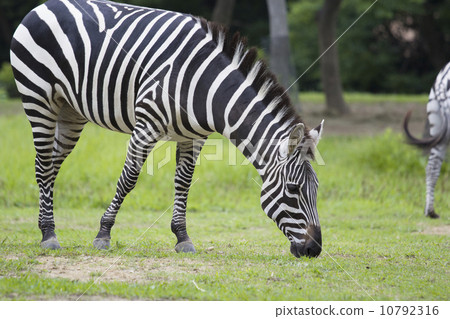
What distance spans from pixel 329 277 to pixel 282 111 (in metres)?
1.55

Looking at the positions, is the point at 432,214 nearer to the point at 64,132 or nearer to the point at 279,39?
the point at 64,132

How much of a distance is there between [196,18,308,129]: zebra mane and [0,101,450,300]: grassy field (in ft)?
4.67

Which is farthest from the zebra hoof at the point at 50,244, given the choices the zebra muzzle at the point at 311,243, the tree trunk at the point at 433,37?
the tree trunk at the point at 433,37

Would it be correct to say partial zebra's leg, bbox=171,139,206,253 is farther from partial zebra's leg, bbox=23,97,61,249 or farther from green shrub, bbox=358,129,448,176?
green shrub, bbox=358,129,448,176

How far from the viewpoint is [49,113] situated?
6.41 m

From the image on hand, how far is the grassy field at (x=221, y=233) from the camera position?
4602 millimetres

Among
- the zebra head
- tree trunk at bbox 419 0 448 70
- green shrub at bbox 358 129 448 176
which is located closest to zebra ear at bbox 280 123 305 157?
the zebra head

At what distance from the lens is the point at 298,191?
5148 mm

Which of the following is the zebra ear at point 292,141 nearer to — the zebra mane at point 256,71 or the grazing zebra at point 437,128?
the zebra mane at point 256,71

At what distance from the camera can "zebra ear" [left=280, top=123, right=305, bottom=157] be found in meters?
5.01

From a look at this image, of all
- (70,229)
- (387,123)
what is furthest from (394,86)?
(70,229)

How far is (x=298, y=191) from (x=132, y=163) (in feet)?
5.67

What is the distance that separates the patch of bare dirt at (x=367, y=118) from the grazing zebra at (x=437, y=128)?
5105 millimetres

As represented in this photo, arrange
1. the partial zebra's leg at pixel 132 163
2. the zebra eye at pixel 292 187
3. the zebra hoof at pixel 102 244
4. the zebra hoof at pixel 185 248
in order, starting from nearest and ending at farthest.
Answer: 1. the zebra eye at pixel 292 187
2. the partial zebra's leg at pixel 132 163
3. the zebra hoof at pixel 102 244
4. the zebra hoof at pixel 185 248
